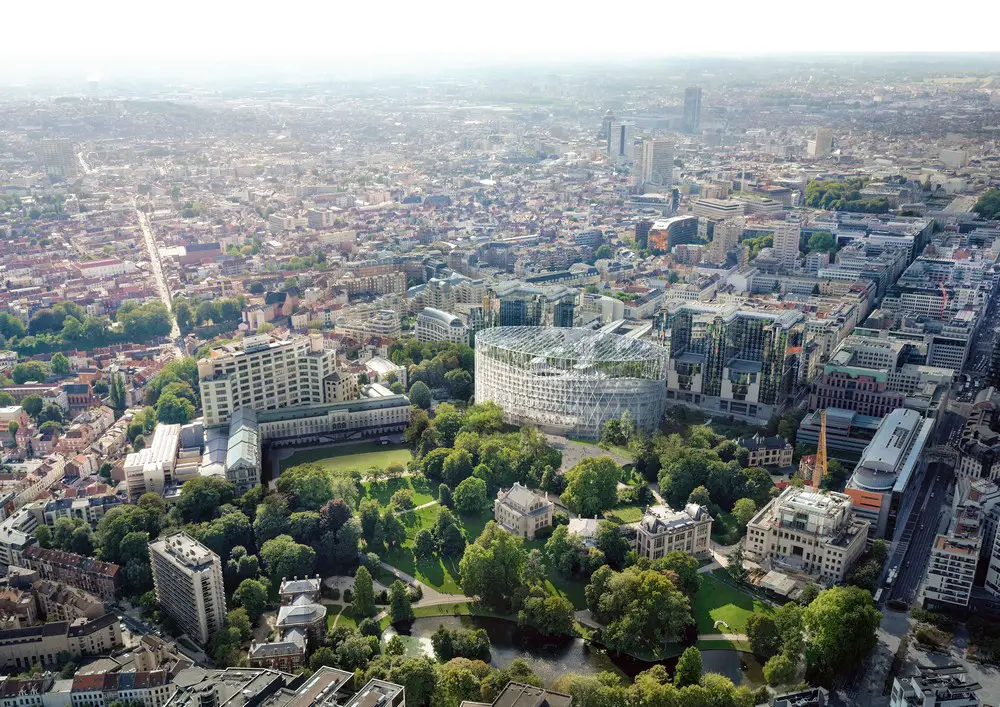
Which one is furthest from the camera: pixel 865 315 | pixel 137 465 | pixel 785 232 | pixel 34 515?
pixel 785 232

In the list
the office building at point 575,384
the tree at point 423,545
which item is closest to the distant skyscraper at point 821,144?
the office building at point 575,384

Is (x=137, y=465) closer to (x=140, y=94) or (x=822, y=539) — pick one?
(x=822, y=539)

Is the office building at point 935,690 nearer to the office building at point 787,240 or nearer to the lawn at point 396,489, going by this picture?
the lawn at point 396,489

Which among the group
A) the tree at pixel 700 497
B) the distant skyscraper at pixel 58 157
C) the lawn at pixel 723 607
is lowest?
the lawn at pixel 723 607

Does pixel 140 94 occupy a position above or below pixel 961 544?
above

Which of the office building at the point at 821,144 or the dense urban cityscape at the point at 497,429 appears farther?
the office building at the point at 821,144

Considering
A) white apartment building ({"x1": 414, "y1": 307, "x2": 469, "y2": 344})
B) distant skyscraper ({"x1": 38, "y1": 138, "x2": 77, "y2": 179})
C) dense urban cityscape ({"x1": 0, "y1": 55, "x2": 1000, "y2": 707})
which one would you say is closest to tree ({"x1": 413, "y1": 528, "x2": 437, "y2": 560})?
dense urban cityscape ({"x1": 0, "y1": 55, "x2": 1000, "y2": 707})

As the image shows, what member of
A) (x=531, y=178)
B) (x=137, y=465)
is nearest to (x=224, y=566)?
(x=137, y=465)
